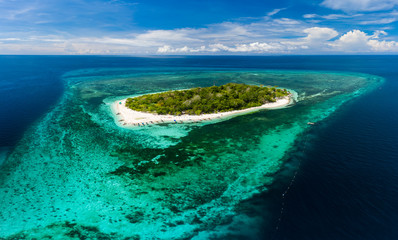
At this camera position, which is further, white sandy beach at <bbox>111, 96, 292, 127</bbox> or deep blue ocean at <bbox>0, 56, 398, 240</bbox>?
white sandy beach at <bbox>111, 96, 292, 127</bbox>

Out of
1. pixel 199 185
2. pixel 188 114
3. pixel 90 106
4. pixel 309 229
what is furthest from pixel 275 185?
pixel 90 106

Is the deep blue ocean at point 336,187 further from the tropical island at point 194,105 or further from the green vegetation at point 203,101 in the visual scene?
the green vegetation at point 203,101

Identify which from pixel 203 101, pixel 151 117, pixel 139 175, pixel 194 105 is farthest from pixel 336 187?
pixel 151 117

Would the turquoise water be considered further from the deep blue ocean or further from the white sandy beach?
the white sandy beach

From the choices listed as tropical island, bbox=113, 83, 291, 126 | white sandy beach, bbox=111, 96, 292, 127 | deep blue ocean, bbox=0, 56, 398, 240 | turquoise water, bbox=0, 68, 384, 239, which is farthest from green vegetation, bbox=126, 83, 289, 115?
deep blue ocean, bbox=0, 56, 398, 240

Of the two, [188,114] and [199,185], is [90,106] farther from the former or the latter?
[199,185]

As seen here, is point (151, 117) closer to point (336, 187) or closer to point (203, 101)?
point (203, 101)

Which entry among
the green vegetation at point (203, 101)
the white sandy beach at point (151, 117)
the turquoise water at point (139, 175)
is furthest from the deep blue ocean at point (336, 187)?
the green vegetation at point (203, 101)
